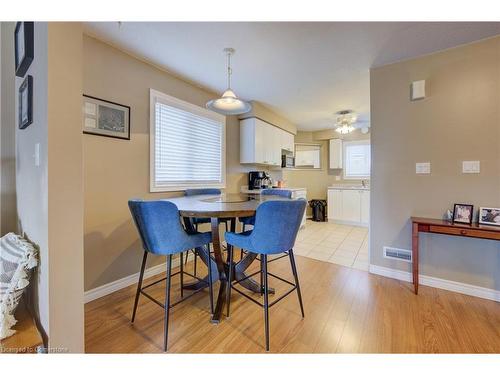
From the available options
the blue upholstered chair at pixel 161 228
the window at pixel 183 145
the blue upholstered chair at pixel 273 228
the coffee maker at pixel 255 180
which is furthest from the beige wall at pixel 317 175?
the blue upholstered chair at pixel 161 228

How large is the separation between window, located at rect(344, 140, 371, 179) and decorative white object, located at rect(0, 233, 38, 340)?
5822 mm

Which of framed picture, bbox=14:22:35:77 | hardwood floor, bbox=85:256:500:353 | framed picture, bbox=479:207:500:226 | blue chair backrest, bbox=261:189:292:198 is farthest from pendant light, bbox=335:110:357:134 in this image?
framed picture, bbox=14:22:35:77

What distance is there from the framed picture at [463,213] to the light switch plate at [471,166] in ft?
1.06

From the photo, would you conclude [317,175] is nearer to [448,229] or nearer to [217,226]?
[448,229]

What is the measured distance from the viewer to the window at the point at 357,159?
535 centimetres

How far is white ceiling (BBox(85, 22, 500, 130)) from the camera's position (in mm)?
1814

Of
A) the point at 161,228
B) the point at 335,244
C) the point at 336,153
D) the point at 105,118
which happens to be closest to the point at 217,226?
the point at 161,228

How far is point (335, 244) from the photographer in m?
3.66

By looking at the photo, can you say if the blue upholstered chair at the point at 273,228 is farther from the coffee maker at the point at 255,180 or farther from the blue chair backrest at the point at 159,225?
the coffee maker at the point at 255,180

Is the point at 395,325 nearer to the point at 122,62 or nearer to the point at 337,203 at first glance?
the point at 122,62

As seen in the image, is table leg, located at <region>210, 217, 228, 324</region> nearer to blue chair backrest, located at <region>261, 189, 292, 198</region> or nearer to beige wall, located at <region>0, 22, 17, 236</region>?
blue chair backrest, located at <region>261, 189, 292, 198</region>

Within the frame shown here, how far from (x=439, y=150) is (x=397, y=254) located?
1.15 metres

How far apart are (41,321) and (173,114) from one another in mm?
2247
